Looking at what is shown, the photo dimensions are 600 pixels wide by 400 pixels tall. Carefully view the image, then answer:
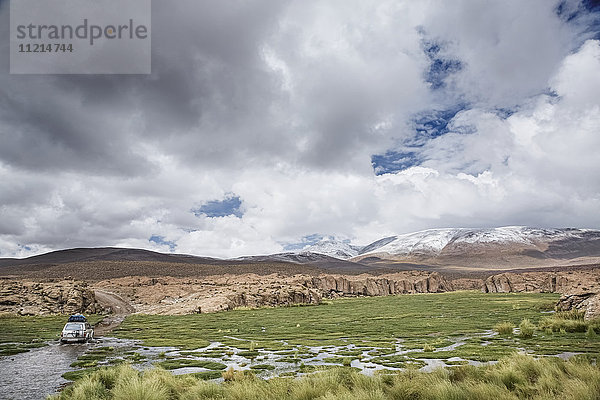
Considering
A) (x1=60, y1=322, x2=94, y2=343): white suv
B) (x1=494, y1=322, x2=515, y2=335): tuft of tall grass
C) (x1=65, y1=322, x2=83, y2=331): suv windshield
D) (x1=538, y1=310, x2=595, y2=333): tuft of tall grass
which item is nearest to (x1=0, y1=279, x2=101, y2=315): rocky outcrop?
(x1=65, y1=322, x2=83, y2=331): suv windshield

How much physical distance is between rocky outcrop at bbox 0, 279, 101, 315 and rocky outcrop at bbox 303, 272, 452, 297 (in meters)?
57.3

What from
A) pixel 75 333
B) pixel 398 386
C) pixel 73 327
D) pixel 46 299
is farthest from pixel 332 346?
pixel 46 299

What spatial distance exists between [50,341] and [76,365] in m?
13.1

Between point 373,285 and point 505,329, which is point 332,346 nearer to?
point 505,329

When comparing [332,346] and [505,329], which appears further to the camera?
[505,329]

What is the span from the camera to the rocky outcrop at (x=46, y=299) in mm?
54469

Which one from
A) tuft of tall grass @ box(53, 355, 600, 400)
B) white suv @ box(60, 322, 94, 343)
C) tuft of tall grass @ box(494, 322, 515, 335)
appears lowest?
tuft of tall grass @ box(494, 322, 515, 335)

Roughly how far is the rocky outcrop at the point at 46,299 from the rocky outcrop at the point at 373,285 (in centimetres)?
5729

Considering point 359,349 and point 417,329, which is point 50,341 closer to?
point 359,349

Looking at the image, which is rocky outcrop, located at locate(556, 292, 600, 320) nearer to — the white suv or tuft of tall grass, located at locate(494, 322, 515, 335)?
tuft of tall grass, located at locate(494, 322, 515, 335)

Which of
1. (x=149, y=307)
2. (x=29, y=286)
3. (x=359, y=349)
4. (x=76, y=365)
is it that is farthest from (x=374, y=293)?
(x=76, y=365)

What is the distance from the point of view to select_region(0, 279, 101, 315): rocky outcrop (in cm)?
5447

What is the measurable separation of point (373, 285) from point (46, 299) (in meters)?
89.8

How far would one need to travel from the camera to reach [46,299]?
58000 mm
